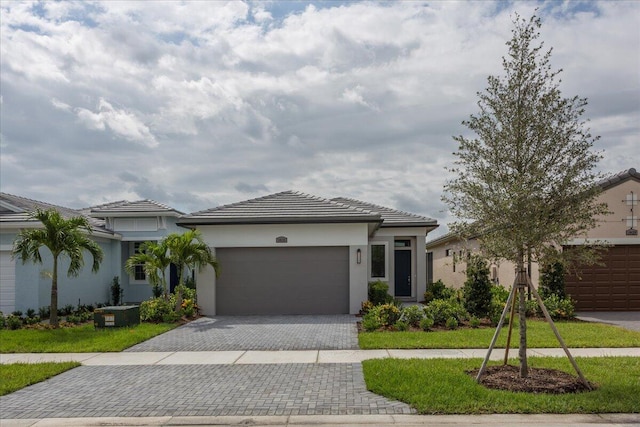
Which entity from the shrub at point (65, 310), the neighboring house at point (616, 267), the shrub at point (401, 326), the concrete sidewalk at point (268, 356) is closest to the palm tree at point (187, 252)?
the shrub at point (65, 310)

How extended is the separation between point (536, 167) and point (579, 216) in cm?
98

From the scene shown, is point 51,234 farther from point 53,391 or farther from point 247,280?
point 53,391

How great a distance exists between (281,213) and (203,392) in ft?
31.9

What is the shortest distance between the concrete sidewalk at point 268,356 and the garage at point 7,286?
23.2 feet

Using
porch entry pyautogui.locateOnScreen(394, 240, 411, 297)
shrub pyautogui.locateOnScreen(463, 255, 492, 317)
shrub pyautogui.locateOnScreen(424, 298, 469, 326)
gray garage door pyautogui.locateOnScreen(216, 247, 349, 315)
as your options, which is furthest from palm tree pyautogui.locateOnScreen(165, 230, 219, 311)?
porch entry pyautogui.locateOnScreen(394, 240, 411, 297)

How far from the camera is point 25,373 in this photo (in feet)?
29.7

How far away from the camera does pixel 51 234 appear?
573 inches

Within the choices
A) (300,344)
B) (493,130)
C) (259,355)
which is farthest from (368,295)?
(493,130)

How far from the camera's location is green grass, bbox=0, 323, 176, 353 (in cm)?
1130

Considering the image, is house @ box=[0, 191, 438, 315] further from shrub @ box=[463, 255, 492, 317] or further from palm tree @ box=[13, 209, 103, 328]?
shrub @ box=[463, 255, 492, 317]

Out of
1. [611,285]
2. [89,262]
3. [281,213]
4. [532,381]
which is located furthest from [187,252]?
[611,285]

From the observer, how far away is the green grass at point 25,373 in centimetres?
830

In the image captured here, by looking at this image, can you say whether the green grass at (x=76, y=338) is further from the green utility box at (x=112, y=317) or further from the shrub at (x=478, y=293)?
the shrub at (x=478, y=293)

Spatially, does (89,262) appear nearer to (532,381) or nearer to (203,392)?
(203,392)
